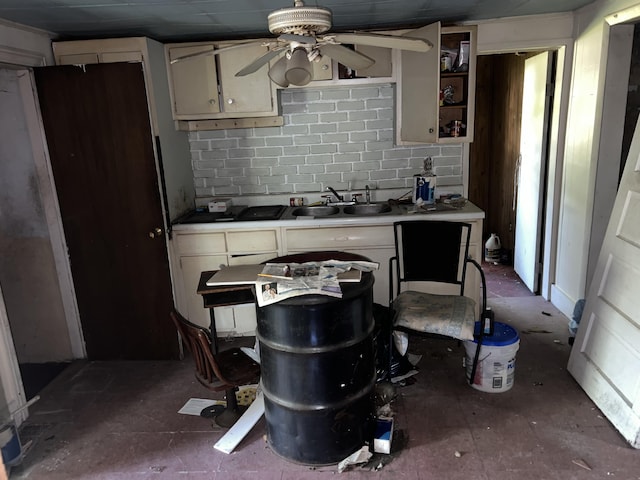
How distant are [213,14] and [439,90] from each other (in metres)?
1.56

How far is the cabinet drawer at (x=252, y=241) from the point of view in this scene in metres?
3.38

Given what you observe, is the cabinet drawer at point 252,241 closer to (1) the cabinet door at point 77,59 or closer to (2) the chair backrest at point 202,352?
(2) the chair backrest at point 202,352

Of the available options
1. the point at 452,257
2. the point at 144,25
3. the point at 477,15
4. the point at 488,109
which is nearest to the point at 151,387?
the point at 452,257

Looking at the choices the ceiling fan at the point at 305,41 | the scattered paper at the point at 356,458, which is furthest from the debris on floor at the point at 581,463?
the ceiling fan at the point at 305,41

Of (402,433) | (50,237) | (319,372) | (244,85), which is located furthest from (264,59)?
(50,237)

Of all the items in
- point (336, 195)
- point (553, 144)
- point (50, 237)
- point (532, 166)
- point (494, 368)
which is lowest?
point (494, 368)

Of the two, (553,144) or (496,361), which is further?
(553,144)

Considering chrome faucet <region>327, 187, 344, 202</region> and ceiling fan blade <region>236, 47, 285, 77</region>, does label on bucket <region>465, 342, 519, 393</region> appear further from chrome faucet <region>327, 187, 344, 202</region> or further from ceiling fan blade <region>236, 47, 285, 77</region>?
ceiling fan blade <region>236, 47, 285, 77</region>

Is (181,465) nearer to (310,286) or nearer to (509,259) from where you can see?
(310,286)

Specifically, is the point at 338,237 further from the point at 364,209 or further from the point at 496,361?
the point at 496,361

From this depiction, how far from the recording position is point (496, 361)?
2707 mm

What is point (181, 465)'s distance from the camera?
2.31 m

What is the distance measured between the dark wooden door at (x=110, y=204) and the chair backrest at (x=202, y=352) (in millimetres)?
989

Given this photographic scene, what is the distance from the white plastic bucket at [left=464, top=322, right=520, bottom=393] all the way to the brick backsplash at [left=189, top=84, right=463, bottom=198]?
60.2 inches
